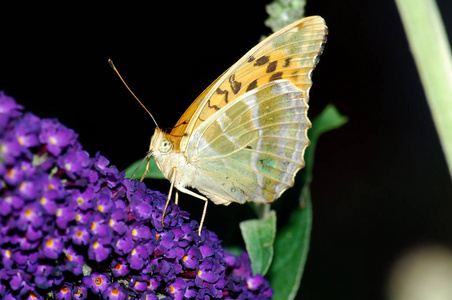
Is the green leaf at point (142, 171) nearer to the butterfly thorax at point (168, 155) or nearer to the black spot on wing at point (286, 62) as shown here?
the butterfly thorax at point (168, 155)

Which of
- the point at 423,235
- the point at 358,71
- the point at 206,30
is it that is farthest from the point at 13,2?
the point at 423,235

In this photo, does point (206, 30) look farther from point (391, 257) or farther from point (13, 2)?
point (391, 257)

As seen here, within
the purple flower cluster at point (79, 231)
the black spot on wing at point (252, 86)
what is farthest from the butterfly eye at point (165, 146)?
the black spot on wing at point (252, 86)

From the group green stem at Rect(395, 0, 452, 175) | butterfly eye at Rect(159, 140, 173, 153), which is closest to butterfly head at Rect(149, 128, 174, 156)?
butterfly eye at Rect(159, 140, 173, 153)

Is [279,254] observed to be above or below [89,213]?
below

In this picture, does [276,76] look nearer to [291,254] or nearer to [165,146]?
[165,146]

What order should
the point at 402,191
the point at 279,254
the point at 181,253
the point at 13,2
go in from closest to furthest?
the point at 181,253 < the point at 279,254 < the point at 13,2 < the point at 402,191
